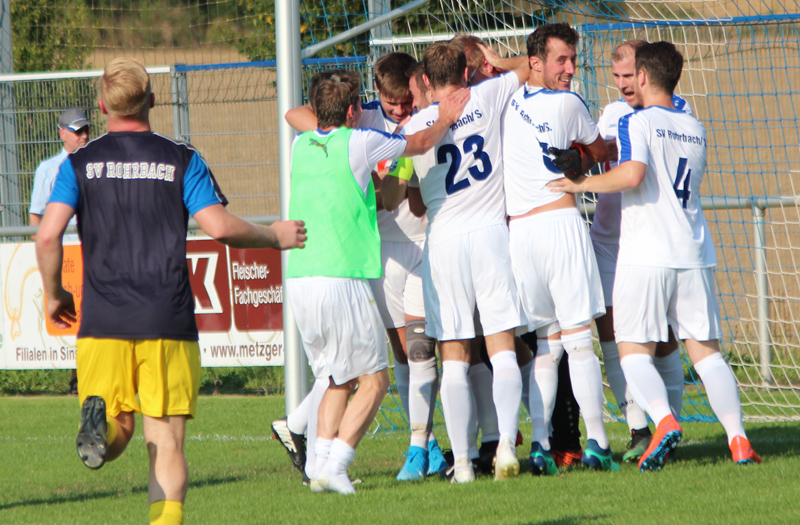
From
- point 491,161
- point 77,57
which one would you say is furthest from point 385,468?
point 77,57

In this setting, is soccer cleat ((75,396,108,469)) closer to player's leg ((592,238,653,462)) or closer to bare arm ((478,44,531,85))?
bare arm ((478,44,531,85))

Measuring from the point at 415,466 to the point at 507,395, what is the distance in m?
0.72

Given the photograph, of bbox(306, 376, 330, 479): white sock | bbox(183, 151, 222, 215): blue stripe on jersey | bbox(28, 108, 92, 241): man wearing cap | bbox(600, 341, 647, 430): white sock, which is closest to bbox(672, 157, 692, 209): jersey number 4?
bbox(600, 341, 647, 430): white sock

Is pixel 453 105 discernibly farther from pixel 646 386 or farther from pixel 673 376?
pixel 673 376

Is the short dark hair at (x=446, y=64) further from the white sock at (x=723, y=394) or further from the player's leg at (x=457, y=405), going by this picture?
the white sock at (x=723, y=394)

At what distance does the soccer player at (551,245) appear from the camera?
5.09 meters

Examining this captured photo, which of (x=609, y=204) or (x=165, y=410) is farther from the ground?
(x=609, y=204)

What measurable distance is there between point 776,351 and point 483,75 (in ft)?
15.2

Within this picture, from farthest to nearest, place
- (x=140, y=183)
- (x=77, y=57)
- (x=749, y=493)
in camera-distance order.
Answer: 1. (x=77, y=57)
2. (x=749, y=493)
3. (x=140, y=183)

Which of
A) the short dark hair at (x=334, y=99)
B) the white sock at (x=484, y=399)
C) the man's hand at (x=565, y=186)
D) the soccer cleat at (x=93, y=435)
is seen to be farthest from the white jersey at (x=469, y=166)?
the soccer cleat at (x=93, y=435)

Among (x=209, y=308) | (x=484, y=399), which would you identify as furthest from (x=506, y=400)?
(x=209, y=308)

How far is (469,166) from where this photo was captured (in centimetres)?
516

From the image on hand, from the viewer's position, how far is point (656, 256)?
16.8ft

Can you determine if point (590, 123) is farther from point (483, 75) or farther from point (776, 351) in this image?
point (776, 351)
